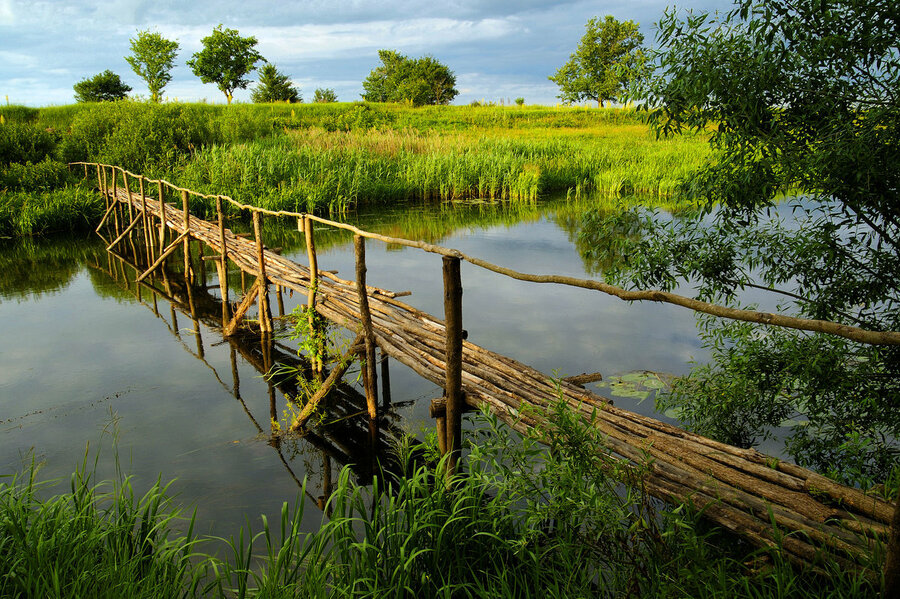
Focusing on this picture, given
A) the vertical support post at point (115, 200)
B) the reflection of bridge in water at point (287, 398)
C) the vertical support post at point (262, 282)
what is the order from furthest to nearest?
the vertical support post at point (115, 200), the vertical support post at point (262, 282), the reflection of bridge in water at point (287, 398)

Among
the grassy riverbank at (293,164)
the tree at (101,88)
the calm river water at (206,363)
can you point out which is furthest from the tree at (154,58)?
the calm river water at (206,363)

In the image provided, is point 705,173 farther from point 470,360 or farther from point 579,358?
point 579,358

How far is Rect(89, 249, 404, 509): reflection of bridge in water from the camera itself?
5.49 m

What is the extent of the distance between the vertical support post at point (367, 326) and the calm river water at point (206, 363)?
420 mm

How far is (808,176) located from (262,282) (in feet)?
20.4

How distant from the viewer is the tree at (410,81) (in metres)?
61.5

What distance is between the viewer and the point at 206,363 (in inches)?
304

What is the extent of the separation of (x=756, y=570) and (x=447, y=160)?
19.5 metres

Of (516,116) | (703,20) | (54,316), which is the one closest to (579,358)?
(703,20)

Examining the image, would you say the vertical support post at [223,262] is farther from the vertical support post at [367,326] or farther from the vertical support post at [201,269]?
the vertical support post at [367,326]

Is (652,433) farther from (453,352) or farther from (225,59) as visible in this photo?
(225,59)

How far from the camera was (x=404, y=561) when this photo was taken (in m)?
3.09

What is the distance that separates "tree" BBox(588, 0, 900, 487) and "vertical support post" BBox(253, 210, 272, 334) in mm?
4743

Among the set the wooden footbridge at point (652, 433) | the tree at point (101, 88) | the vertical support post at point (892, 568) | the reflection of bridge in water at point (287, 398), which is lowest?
the reflection of bridge in water at point (287, 398)
